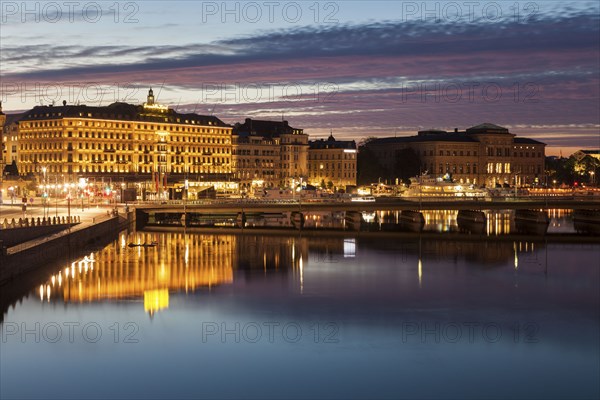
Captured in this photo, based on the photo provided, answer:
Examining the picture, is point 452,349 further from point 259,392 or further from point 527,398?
point 259,392

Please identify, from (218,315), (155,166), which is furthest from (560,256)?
(155,166)

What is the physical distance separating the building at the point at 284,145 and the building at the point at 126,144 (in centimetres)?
699

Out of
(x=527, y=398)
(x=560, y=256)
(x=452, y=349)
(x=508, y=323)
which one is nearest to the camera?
(x=527, y=398)

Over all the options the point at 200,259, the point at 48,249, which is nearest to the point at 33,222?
the point at 48,249

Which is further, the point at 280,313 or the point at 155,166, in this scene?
the point at 155,166

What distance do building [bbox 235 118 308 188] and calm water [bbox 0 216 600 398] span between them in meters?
118

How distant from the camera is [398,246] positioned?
82.1 metres

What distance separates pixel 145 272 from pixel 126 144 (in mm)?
108613

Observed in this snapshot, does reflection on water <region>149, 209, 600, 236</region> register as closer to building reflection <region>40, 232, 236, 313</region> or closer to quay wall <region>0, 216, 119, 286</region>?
building reflection <region>40, 232, 236, 313</region>

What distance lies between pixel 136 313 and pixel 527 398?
20978mm

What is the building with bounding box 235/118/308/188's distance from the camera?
189 m

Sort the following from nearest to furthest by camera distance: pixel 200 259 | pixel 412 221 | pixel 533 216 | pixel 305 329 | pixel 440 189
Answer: pixel 305 329, pixel 200 259, pixel 412 221, pixel 533 216, pixel 440 189

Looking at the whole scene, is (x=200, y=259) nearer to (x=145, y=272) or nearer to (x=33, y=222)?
(x=145, y=272)

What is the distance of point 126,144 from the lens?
16838 cm
